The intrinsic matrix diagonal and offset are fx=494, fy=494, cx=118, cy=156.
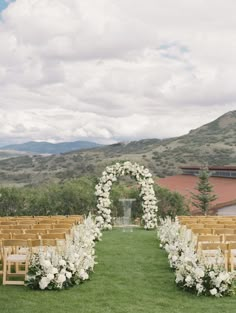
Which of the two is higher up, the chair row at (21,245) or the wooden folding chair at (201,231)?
the wooden folding chair at (201,231)

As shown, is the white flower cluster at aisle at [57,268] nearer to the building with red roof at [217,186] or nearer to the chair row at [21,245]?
the chair row at [21,245]

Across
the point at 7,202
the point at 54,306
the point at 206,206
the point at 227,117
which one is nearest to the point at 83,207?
the point at 7,202

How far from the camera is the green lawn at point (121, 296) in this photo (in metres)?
8.01

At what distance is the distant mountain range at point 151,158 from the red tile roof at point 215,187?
1313cm

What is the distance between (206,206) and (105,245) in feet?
67.4

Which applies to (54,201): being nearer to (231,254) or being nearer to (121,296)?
(231,254)

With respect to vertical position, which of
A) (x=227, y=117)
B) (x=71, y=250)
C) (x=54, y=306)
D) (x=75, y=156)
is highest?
(x=227, y=117)

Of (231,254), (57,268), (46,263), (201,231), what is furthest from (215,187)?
(46,263)

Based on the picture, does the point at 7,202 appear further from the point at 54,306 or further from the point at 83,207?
the point at 54,306

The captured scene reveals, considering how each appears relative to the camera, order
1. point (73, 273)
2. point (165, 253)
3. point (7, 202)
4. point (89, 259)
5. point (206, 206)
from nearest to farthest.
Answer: point (73, 273) < point (89, 259) < point (165, 253) < point (7, 202) < point (206, 206)

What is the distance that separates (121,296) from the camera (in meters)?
8.77

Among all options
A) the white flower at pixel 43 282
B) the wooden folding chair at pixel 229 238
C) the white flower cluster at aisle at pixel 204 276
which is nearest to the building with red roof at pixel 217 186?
the wooden folding chair at pixel 229 238

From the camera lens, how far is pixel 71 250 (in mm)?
9961

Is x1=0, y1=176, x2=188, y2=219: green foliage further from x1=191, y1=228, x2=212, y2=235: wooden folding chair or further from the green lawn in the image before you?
the green lawn
